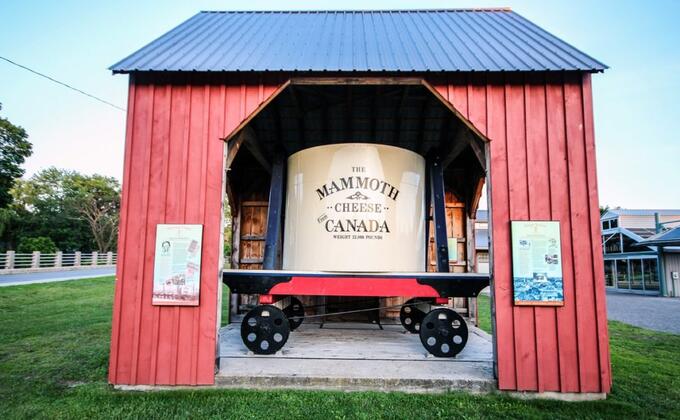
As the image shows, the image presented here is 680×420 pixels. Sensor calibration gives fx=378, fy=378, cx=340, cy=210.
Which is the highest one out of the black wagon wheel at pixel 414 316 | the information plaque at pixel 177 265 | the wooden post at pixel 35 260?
the information plaque at pixel 177 265

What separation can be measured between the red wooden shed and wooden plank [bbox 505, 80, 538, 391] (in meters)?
0.01

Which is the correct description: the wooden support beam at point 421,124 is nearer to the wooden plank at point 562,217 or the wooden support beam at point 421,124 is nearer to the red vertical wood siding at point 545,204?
the red vertical wood siding at point 545,204

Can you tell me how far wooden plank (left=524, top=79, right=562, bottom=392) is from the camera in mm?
4609

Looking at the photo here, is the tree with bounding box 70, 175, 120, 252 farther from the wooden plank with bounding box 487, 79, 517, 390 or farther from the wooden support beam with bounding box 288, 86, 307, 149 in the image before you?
the wooden plank with bounding box 487, 79, 517, 390

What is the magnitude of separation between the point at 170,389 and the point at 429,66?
17.2ft

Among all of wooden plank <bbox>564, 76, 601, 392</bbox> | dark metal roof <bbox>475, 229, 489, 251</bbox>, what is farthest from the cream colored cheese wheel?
dark metal roof <bbox>475, 229, 489, 251</bbox>

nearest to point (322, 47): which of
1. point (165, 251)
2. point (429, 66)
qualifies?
point (429, 66)

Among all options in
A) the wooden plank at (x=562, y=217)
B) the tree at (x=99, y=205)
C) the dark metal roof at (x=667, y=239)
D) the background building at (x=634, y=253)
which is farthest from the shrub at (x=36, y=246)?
the dark metal roof at (x=667, y=239)

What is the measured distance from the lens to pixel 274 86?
5090 mm

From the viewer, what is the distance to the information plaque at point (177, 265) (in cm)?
478

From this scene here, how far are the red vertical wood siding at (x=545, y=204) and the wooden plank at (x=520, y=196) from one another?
12 millimetres

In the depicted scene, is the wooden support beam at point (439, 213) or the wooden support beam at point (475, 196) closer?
the wooden support beam at point (439, 213)

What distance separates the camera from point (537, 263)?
476 cm

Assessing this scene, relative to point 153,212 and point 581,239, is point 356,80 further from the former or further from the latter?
point 581,239
